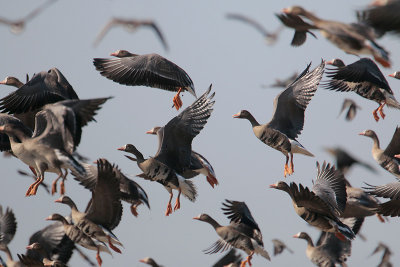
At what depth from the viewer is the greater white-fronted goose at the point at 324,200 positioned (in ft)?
53.4

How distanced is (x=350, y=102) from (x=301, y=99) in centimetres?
1030

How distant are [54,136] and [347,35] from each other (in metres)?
5.25

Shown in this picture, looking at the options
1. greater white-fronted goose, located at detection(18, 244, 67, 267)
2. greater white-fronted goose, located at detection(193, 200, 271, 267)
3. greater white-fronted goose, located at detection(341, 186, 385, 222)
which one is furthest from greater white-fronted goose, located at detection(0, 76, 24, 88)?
greater white-fronted goose, located at detection(341, 186, 385, 222)

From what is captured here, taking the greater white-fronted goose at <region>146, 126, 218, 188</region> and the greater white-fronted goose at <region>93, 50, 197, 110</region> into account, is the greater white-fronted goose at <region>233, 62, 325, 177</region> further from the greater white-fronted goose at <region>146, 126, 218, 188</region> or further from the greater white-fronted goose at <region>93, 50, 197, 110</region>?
the greater white-fronted goose at <region>93, 50, 197, 110</region>

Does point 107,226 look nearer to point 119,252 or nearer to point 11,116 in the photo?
point 119,252

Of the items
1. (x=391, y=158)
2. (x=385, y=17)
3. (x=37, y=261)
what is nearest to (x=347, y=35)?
(x=385, y=17)

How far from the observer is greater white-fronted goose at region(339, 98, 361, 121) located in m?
28.5

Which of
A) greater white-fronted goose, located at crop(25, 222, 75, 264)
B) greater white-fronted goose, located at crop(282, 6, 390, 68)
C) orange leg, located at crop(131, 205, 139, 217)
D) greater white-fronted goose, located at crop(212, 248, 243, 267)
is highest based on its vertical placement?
greater white-fronted goose, located at crop(282, 6, 390, 68)

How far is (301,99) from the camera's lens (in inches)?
748

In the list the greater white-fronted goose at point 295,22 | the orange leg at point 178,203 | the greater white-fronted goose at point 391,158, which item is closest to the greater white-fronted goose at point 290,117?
the orange leg at point 178,203

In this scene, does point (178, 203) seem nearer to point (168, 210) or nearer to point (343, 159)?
point (168, 210)

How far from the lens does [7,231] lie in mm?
20297

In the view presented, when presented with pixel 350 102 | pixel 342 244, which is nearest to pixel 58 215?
pixel 342 244

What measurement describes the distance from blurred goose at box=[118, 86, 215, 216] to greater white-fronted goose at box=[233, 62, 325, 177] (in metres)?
1.93
